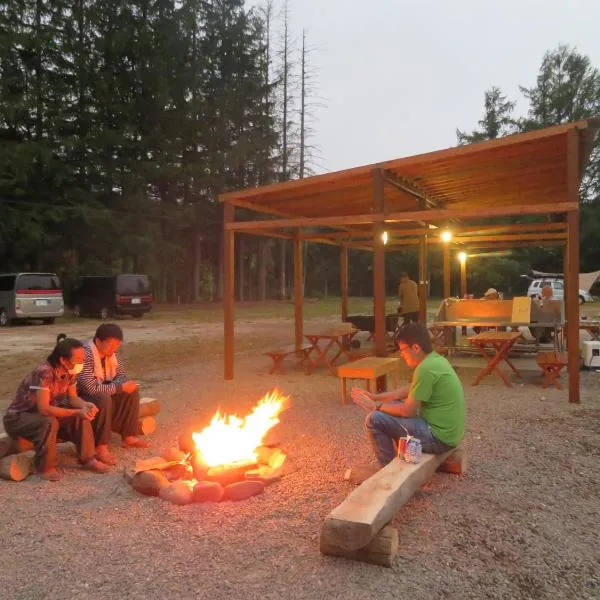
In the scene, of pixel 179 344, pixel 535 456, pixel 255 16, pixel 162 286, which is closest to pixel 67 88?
pixel 162 286

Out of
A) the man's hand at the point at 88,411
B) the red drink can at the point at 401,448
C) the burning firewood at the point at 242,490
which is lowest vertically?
the burning firewood at the point at 242,490

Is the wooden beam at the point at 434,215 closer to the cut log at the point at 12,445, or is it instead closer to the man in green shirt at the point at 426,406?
the man in green shirt at the point at 426,406

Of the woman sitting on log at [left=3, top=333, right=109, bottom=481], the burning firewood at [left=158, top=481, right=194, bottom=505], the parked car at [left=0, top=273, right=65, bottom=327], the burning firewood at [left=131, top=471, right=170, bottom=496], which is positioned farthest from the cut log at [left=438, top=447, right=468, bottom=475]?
the parked car at [left=0, top=273, right=65, bottom=327]

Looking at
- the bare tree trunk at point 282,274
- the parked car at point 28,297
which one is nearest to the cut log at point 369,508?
the parked car at point 28,297

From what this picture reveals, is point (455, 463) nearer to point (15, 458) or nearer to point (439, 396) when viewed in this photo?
point (439, 396)

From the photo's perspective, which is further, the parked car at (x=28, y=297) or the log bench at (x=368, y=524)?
the parked car at (x=28, y=297)

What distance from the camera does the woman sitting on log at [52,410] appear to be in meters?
4.25

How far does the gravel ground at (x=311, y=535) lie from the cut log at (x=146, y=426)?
0.33 meters

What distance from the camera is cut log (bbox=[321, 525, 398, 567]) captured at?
2.93m

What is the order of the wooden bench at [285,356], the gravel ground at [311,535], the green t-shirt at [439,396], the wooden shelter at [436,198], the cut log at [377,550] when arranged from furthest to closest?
the wooden bench at [285,356] → the wooden shelter at [436,198] → the green t-shirt at [439,396] → the cut log at [377,550] → the gravel ground at [311,535]

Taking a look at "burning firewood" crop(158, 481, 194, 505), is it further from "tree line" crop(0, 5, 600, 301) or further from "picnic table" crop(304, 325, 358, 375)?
"tree line" crop(0, 5, 600, 301)

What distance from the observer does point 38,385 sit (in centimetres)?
425

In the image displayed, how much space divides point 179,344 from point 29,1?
2195 centimetres

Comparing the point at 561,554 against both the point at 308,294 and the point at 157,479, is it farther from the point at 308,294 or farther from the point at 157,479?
the point at 308,294
